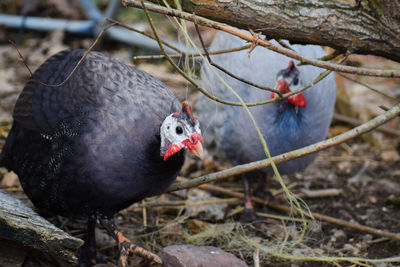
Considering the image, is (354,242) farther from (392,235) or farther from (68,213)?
(68,213)

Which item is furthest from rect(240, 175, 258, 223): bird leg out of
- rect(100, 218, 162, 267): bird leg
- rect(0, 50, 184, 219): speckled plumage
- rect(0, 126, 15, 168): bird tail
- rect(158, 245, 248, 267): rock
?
rect(0, 126, 15, 168): bird tail

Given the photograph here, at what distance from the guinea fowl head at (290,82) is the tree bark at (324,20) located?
782 millimetres

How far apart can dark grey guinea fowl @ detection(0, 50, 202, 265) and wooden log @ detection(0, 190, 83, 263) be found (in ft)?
0.75

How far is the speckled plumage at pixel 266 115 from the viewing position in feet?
9.96

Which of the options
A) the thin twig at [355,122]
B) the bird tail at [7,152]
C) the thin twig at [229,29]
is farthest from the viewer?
the thin twig at [355,122]

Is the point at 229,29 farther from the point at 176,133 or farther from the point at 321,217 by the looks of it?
the point at 321,217

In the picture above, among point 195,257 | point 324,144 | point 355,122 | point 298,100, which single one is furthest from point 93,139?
point 355,122

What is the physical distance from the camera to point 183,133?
7.32 feet

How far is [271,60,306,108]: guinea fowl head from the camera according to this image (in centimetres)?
297

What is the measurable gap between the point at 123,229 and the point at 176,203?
1.29 feet

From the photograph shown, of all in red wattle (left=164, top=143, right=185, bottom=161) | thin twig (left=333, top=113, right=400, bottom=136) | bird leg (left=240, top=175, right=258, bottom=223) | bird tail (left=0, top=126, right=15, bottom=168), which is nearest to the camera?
red wattle (left=164, top=143, right=185, bottom=161)

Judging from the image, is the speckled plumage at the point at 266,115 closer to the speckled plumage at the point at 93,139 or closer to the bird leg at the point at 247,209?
the bird leg at the point at 247,209

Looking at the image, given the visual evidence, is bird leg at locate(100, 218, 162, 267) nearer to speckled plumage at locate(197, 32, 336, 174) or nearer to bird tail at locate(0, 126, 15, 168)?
bird tail at locate(0, 126, 15, 168)

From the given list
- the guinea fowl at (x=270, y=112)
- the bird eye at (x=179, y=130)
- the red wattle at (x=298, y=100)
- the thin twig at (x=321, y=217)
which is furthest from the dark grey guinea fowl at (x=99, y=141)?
the red wattle at (x=298, y=100)
